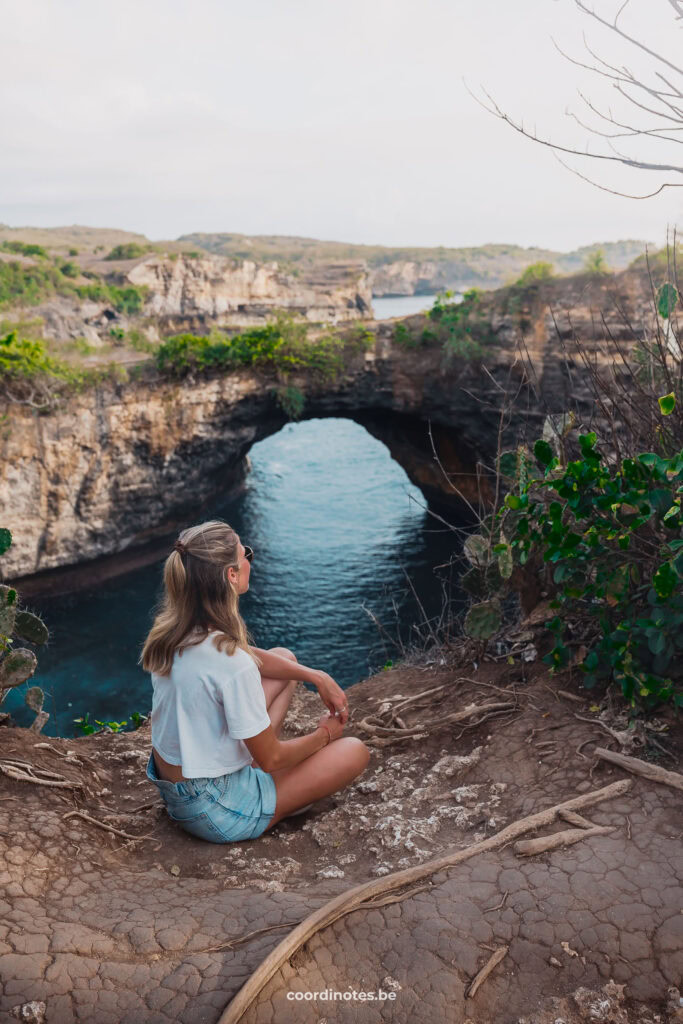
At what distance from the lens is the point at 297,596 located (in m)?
18.3

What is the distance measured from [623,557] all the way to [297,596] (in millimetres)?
14857

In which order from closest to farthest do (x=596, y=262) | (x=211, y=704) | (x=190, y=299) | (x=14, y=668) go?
1. (x=211, y=704)
2. (x=14, y=668)
3. (x=596, y=262)
4. (x=190, y=299)

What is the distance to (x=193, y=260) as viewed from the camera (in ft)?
150

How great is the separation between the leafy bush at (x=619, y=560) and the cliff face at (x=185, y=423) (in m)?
12.3

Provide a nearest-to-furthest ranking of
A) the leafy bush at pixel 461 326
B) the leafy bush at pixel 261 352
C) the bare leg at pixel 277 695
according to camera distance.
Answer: the bare leg at pixel 277 695 < the leafy bush at pixel 261 352 < the leafy bush at pixel 461 326

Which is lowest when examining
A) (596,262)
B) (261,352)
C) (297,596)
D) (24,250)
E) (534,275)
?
(297,596)

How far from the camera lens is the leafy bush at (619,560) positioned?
331 centimetres

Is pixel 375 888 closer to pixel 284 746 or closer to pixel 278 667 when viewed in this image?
pixel 284 746

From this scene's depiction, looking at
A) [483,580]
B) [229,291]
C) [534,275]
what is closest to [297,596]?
Answer: [534,275]

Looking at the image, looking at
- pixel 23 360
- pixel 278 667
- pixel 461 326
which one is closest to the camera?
pixel 278 667

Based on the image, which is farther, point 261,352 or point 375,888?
point 261,352

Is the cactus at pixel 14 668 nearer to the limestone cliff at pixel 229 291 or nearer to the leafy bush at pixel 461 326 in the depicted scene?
the leafy bush at pixel 461 326

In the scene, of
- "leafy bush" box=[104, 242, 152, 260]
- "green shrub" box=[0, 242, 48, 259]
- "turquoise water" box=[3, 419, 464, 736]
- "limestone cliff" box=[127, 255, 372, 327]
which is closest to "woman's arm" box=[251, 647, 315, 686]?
"turquoise water" box=[3, 419, 464, 736]

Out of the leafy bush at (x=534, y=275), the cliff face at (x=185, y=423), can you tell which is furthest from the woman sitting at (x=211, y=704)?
the leafy bush at (x=534, y=275)
